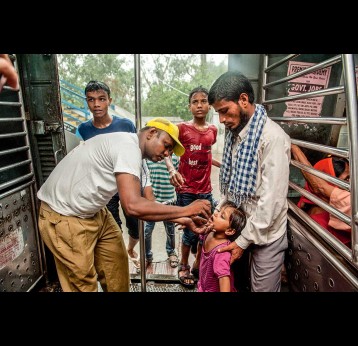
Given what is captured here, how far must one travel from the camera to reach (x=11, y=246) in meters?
2.31

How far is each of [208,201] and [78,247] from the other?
3.78 feet

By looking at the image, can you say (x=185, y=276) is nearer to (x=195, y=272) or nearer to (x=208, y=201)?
(x=195, y=272)

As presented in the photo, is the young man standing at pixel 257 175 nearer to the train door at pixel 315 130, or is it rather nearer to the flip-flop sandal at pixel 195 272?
the train door at pixel 315 130

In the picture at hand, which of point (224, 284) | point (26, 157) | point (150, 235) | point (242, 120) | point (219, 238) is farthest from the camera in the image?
point (150, 235)

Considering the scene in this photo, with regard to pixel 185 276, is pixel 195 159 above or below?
above

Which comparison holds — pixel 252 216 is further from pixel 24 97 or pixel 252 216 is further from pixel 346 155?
pixel 24 97

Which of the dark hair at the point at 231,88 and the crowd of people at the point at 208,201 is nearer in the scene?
the crowd of people at the point at 208,201

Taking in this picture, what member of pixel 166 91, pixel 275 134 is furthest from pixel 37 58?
pixel 166 91

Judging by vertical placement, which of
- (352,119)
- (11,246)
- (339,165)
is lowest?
(11,246)

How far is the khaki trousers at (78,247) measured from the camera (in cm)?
202

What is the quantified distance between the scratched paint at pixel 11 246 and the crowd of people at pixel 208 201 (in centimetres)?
49

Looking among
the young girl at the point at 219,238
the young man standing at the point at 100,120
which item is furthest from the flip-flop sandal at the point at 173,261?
the young girl at the point at 219,238

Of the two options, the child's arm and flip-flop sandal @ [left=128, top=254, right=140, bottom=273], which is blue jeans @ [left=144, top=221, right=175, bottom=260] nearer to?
flip-flop sandal @ [left=128, top=254, right=140, bottom=273]

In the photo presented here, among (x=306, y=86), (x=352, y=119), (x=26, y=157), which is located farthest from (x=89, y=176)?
(x=306, y=86)
